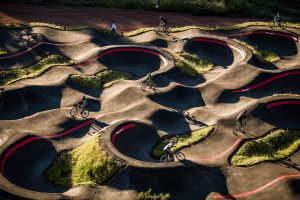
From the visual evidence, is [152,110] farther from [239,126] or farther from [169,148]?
[239,126]

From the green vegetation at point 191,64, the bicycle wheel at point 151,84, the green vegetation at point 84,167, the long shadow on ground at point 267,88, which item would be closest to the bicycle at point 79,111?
the green vegetation at point 84,167

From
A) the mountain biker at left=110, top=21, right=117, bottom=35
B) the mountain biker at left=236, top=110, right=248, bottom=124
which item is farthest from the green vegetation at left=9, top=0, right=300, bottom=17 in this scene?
the mountain biker at left=236, top=110, right=248, bottom=124

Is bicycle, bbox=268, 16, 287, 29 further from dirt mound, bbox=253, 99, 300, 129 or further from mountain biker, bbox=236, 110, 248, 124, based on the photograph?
mountain biker, bbox=236, 110, 248, 124

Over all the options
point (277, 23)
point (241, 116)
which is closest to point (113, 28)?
point (277, 23)

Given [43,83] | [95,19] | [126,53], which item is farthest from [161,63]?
[95,19]

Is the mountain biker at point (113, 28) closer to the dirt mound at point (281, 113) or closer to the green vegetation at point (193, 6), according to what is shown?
the green vegetation at point (193, 6)

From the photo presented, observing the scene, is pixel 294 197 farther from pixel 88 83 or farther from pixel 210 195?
pixel 88 83

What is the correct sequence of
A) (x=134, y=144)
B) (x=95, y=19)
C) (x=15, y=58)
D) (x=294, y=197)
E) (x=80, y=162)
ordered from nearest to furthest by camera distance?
(x=294, y=197) → (x=80, y=162) → (x=134, y=144) → (x=15, y=58) → (x=95, y=19)
